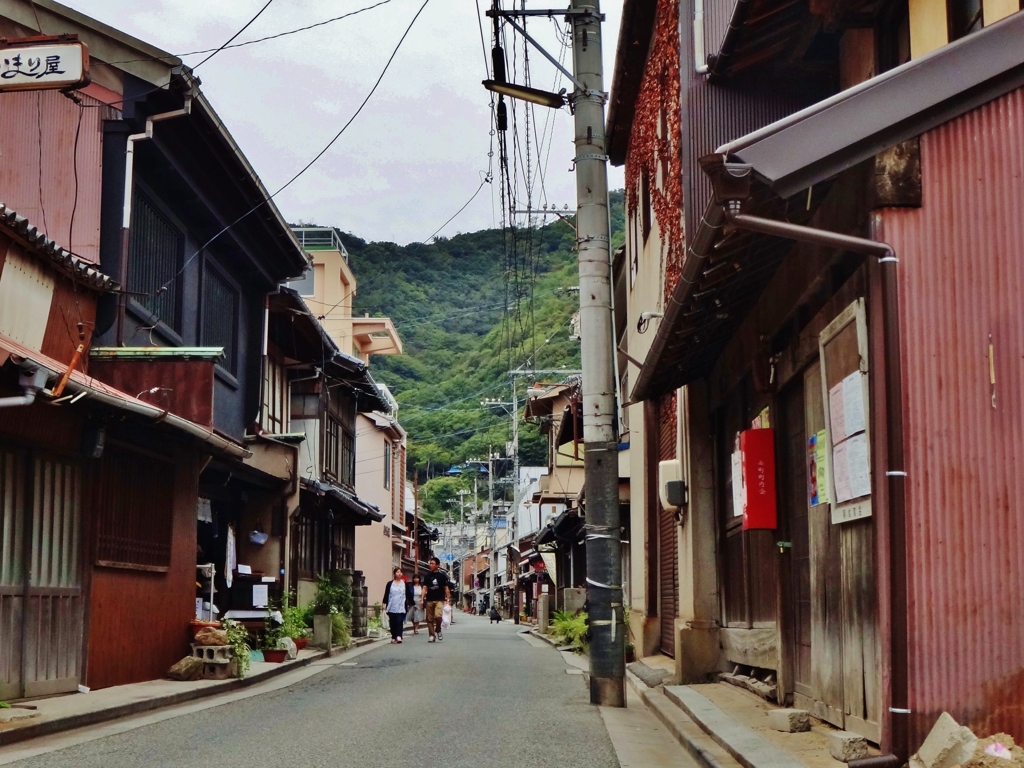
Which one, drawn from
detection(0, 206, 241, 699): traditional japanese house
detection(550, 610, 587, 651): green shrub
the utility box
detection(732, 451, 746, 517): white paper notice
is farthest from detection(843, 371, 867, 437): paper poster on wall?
detection(550, 610, 587, 651): green shrub

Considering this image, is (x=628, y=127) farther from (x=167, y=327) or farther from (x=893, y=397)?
(x=893, y=397)

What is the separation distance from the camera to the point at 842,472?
8.08m

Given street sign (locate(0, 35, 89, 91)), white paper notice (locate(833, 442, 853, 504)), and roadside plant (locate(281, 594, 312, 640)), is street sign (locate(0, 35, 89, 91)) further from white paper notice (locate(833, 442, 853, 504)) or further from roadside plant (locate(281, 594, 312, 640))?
roadside plant (locate(281, 594, 312, 640))

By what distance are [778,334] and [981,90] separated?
410 centimetres

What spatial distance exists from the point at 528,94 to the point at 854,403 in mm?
6989

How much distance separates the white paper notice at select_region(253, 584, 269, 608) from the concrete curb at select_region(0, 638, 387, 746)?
2.08 m

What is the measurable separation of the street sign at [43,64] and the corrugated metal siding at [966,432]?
293 inches

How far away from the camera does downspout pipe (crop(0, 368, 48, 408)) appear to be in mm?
9547

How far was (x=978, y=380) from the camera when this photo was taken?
6.45m

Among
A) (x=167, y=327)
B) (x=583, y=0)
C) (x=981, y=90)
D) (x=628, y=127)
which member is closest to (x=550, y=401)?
(x=628, y=127)

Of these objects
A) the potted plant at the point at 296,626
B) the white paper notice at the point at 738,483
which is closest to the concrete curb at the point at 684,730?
the white paper notice at the point at 738,483

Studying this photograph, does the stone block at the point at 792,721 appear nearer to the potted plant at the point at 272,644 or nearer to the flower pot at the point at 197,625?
the flower pot at the point at 197,625

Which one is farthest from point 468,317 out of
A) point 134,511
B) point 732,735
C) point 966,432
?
point 966,432

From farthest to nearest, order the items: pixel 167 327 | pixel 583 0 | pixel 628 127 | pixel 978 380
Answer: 1. pixel 628 127
2. pixel 167 327
3. pixel 583 0
4. pixel 978 380
